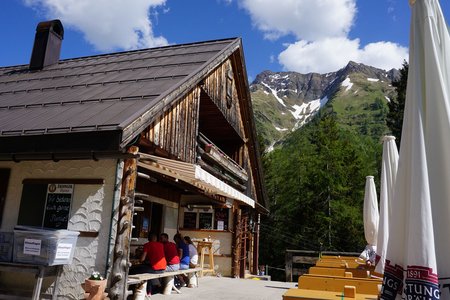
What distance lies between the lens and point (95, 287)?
5547mm

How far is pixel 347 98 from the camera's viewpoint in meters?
156

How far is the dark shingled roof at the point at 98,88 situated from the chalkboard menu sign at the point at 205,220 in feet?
18.7

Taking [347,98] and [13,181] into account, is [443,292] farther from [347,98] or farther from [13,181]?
[347,98]

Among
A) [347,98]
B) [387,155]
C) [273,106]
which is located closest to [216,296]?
[387,155]

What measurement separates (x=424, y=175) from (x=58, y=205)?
5745 mm

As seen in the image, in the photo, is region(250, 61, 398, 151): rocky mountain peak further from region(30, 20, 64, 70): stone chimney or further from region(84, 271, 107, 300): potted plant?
region(84, 271, 107, 300): potted plant

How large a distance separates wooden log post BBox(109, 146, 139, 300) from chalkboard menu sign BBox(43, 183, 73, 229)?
970 millimetres

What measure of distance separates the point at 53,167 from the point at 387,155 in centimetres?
580

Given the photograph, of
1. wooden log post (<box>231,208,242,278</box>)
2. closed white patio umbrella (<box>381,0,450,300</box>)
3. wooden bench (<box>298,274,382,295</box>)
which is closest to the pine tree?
wooden log post (<box>231,208,242,278</box>)

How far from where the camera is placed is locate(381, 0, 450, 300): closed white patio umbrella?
2477 millimetres

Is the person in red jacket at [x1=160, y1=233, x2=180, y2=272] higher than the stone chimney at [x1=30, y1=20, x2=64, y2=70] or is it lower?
lower

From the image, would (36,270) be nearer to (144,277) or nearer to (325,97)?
(144,277)

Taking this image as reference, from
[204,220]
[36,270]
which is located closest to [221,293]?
[36,270]

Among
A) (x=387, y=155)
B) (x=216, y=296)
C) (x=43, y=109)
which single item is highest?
(x=43, y=109)
